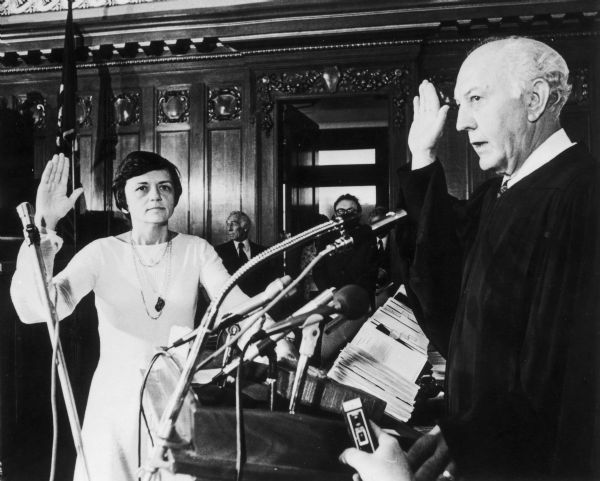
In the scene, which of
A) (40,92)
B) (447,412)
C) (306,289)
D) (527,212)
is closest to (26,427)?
(306,289)

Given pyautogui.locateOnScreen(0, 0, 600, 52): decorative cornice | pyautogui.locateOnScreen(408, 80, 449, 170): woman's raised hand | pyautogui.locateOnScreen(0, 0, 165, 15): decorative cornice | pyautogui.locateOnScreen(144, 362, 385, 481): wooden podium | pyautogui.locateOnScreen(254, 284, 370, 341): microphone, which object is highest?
pyautogui.locateOnScreen(0, 0, 165, 15): decorative cornice

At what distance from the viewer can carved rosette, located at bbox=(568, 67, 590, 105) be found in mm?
4945

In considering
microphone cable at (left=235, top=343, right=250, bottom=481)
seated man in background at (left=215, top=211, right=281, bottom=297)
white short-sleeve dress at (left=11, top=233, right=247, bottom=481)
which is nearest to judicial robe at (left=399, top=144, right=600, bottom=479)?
microphone cable at (left=235, top=343, right=250, bottom=481)

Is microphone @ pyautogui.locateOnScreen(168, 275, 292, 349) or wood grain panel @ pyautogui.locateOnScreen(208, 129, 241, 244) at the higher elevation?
wood grain panel @ pyautogui.locateOnScreen(208, 129, 241, 244)

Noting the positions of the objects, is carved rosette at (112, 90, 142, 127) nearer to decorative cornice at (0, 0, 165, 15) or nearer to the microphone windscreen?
decorative cornice at (0, 0, 165, 15)

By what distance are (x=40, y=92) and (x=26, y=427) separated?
3988 millimetres

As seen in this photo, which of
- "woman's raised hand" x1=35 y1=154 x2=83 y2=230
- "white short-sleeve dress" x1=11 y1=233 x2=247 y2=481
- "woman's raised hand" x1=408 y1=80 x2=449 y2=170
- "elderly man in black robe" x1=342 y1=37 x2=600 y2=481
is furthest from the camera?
"woman's raised hand" x1=35 y1=154 x2=83 y2=230

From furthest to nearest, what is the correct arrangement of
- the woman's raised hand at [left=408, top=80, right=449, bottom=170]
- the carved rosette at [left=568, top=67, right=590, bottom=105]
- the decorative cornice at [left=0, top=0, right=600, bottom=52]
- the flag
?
the flag
the carved rosette at [left=568, top=67, right=590, bottom=105]
the decorative cornice at [left=0, top=0, right=600, bottom=52]
the woman's raised hand at [left=408, top=80, right=449, bottom=170]

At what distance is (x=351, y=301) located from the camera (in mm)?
985

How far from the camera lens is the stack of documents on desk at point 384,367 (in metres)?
1.35

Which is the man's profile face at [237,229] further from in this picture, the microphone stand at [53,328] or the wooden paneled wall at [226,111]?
the microphone stand at [53,328]

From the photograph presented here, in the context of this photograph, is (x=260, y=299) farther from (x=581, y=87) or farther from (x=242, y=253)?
(x=581, y=87)

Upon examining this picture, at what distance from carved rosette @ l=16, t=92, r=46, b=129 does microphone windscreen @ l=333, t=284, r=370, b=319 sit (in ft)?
19.4

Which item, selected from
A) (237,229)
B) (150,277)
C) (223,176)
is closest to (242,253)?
(237,229)
